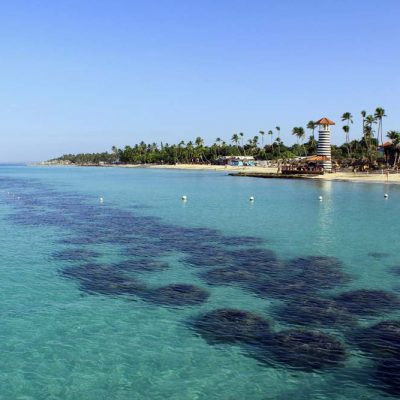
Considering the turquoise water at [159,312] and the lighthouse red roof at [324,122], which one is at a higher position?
the lighthouse red roof at [324,122]

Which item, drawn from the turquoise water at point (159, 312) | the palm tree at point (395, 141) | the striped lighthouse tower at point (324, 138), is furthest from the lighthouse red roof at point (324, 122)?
the turquoise water at point (159, 312)

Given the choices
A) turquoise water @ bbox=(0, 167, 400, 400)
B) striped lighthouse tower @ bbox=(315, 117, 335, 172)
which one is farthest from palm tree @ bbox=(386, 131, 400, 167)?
turquoise water @ bbox=(0, 167, 400, 400)

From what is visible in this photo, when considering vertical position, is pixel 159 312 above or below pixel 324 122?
below

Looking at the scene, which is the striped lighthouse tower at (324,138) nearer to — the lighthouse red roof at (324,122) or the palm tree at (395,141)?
the lighthouse red roof at (324,122)

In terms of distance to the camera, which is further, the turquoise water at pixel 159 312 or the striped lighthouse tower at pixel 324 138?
the striped lighthouse tower at pixel 324 138

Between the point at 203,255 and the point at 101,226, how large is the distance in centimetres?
1653

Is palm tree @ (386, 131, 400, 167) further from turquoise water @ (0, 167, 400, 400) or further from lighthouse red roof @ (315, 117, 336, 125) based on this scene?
turquoise water @ (0, 167, 400, 400)

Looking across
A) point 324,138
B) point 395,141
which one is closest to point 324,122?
point 324,138

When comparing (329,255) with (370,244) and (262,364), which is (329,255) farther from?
(262,364)

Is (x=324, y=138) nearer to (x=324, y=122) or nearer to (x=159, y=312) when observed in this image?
(x=324, y=122)

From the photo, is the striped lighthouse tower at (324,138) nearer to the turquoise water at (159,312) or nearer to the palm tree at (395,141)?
the palm tree at (395,141)

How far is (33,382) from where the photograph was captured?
12.8m

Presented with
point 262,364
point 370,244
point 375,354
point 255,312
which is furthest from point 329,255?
point 262,364

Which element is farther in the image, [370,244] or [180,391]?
[370,244]
